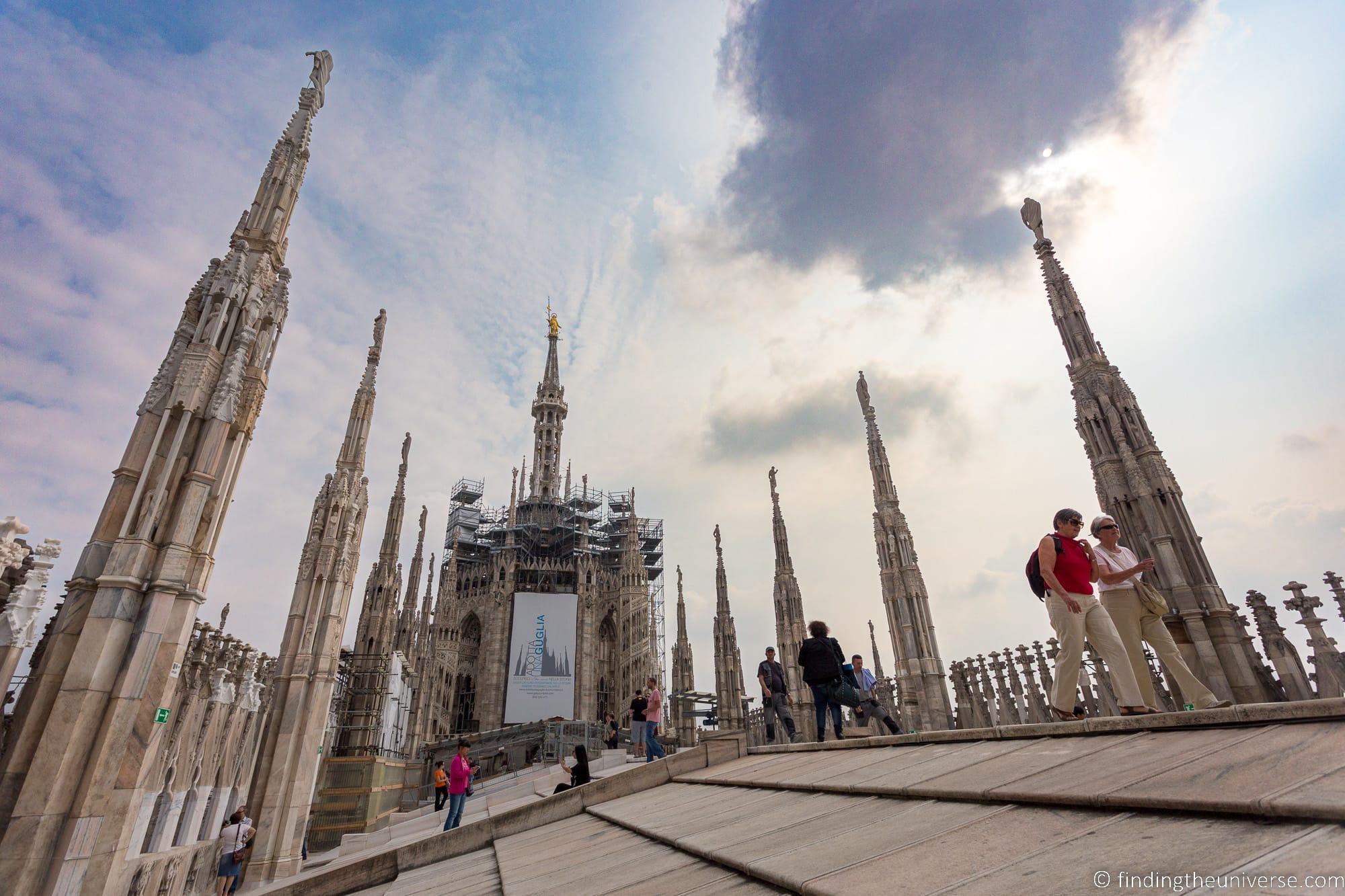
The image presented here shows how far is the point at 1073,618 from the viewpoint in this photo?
499 centimetres

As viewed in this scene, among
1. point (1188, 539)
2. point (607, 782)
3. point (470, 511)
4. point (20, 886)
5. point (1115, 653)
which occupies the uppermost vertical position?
point (470, 511)

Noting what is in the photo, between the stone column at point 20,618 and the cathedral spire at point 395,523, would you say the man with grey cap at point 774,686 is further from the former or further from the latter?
the cathedral spire at point 395,523

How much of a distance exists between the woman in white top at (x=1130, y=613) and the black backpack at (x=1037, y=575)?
42 cm

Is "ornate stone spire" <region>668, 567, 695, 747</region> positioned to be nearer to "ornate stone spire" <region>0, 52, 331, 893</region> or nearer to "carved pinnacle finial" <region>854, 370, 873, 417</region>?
"carved pinnacle finial" <region>854, 370, 873, 417</region>

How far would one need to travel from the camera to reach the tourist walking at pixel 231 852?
11141mm

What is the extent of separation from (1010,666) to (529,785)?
1312cm

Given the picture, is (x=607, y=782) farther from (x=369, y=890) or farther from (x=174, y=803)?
(x=174, y=803)

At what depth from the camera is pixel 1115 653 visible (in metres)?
4.89

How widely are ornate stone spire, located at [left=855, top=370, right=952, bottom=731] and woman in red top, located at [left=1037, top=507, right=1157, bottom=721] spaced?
14.4 m

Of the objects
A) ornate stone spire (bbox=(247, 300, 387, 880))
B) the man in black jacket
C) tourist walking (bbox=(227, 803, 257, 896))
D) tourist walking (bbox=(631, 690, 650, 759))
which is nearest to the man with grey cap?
the man in black jacket

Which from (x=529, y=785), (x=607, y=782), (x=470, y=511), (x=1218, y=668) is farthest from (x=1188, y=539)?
(x=470, y=511)

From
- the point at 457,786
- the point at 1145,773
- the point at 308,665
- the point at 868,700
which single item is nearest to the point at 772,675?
the point at 868,700

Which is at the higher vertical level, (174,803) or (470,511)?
(470,511)

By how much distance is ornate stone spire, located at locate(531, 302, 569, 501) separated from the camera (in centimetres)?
5512
